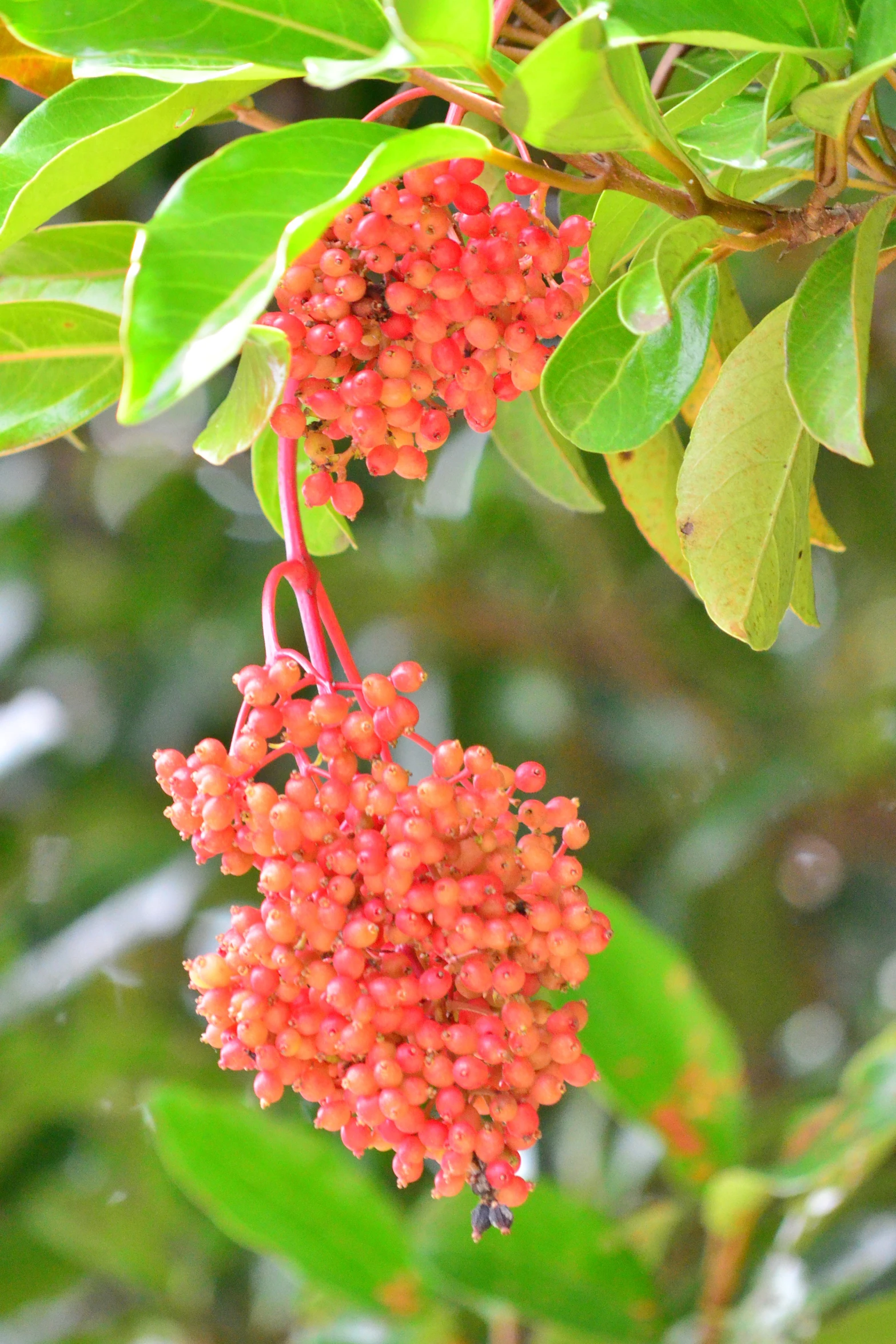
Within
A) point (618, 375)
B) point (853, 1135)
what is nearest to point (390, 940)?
point (618, 375)

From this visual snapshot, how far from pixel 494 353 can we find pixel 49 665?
1661 mm

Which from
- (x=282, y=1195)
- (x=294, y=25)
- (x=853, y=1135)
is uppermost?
(x=294, y=25)

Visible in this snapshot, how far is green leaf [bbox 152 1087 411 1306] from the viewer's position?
1485 millimetres

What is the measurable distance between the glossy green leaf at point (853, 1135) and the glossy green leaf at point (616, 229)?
0.82 metres

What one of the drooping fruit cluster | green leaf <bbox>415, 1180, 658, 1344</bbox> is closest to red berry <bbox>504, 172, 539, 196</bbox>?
the drooping fruit cluster

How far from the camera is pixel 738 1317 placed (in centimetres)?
134

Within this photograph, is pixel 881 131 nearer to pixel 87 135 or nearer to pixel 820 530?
pixel 820 530

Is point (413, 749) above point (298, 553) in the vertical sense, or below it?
below

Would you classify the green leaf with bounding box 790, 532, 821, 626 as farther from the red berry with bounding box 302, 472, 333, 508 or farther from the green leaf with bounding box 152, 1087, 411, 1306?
the green leaf with bounding box 152, 1087, 411, 1306

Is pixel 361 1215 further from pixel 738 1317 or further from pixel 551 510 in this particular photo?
pixel 551 510

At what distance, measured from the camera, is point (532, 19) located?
0.67 metres

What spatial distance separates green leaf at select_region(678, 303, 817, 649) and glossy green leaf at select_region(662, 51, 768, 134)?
0.30 feet

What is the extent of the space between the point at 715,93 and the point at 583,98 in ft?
0.44

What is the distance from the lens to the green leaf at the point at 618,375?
0.51 meters
